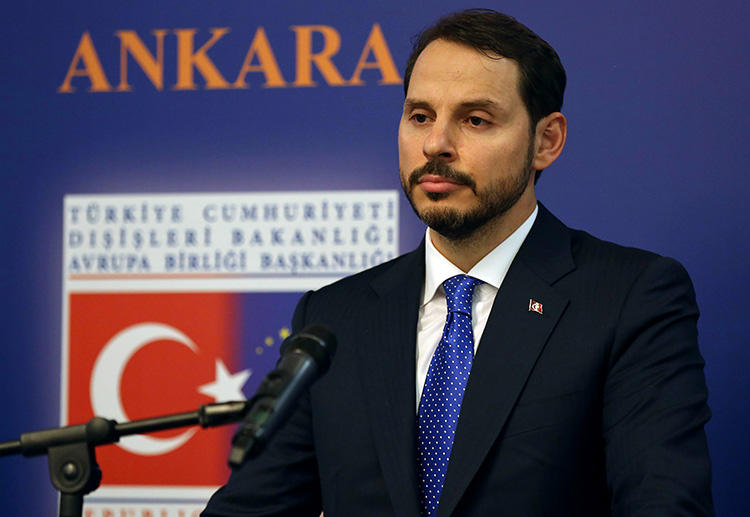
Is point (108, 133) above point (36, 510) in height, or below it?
above

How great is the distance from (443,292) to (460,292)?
71 millimetres

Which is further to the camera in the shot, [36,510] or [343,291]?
[36,510]

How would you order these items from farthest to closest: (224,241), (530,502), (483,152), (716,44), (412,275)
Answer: (224,241) → (716,44) → (412,275) → (483,152) → (530,502)

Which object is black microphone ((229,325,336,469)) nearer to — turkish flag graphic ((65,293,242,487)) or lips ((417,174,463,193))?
lips ((417,174,463,193))

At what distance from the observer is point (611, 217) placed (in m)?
2.55

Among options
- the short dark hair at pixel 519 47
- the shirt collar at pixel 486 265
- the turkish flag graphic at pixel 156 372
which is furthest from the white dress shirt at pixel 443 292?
the turkish flag graphic at pixel 156 372

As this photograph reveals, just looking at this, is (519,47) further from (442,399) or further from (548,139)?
(442,399)

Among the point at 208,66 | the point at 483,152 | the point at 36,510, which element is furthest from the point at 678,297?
the point at 36,510

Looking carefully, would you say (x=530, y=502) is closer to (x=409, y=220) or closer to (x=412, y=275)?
(x=412, y=275)

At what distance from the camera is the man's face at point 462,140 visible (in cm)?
187

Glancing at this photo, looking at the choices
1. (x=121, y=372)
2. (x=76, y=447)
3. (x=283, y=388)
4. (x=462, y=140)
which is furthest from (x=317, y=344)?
(x=121, y=372)

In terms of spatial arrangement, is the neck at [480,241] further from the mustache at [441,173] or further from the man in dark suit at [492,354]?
the mustache at [441,173]

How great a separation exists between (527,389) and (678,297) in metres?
0.33

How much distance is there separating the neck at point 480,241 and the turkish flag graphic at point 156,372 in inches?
36.2
